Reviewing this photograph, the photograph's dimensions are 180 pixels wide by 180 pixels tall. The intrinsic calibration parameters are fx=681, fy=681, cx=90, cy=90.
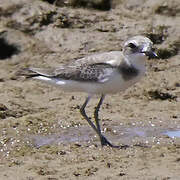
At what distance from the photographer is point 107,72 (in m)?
7.93

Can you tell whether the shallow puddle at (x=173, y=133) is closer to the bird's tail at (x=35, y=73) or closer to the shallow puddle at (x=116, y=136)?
the shallow puddle at (x=116, y=136)

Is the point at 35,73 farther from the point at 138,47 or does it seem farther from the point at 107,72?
the point at 138,47

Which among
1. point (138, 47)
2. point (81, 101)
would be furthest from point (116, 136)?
point (81, 101)

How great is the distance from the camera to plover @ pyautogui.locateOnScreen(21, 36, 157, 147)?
25.9 feet

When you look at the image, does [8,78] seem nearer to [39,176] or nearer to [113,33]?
[113,33]

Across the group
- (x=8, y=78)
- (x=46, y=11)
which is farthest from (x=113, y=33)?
(x=8, y=78)

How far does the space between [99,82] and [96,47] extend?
10.9 ft

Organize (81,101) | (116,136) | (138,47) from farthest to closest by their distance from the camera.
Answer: (81,101), (116,136), (138,47)

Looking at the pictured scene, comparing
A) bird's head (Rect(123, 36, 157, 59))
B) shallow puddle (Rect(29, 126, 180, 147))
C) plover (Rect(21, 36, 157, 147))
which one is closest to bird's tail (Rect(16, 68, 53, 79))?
plover (Rect(21, 36, 157, 147))

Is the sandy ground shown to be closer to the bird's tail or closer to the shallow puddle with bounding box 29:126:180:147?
the shallow puddle with bounding box 29:126:180:147

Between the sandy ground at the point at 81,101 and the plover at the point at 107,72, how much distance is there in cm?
58

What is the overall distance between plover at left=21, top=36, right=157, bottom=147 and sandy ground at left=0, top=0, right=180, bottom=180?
23.0 inches

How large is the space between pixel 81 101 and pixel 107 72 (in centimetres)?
202

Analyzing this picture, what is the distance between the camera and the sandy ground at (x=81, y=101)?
719 cm
